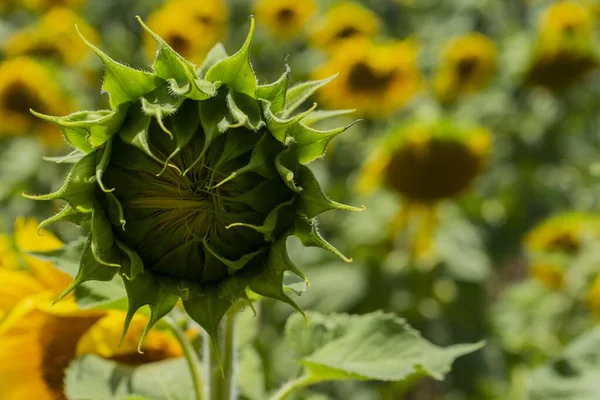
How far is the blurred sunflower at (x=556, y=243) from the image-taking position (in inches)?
58.4

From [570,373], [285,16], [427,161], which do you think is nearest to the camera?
[570,373]

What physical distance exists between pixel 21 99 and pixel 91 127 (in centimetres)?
161

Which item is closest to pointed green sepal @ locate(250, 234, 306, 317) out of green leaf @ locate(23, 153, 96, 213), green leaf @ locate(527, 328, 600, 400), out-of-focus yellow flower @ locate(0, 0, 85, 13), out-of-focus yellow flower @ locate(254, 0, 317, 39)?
green leaf @ locate(23, 153, 96, 213)

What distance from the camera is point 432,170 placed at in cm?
157

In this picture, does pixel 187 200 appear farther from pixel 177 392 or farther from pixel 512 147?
pixel 512 147

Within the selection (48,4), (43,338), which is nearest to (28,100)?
(48,4)

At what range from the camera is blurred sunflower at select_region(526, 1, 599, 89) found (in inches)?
74.6

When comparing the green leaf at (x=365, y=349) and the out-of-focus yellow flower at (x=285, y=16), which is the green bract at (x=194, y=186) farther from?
the out-of-focus yellow flower at (x=285, y=16)

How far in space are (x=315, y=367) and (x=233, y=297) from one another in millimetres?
150

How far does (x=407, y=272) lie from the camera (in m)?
1.60

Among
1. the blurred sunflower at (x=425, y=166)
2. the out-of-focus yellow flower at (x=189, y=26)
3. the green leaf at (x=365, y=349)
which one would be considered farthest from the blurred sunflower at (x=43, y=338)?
the out-of-focus yellow flower at (x=189, y=26)

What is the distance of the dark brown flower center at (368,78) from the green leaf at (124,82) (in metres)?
1.49

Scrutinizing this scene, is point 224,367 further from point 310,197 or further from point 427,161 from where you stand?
point 427,161

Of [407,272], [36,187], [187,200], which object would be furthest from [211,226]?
[36,187]
